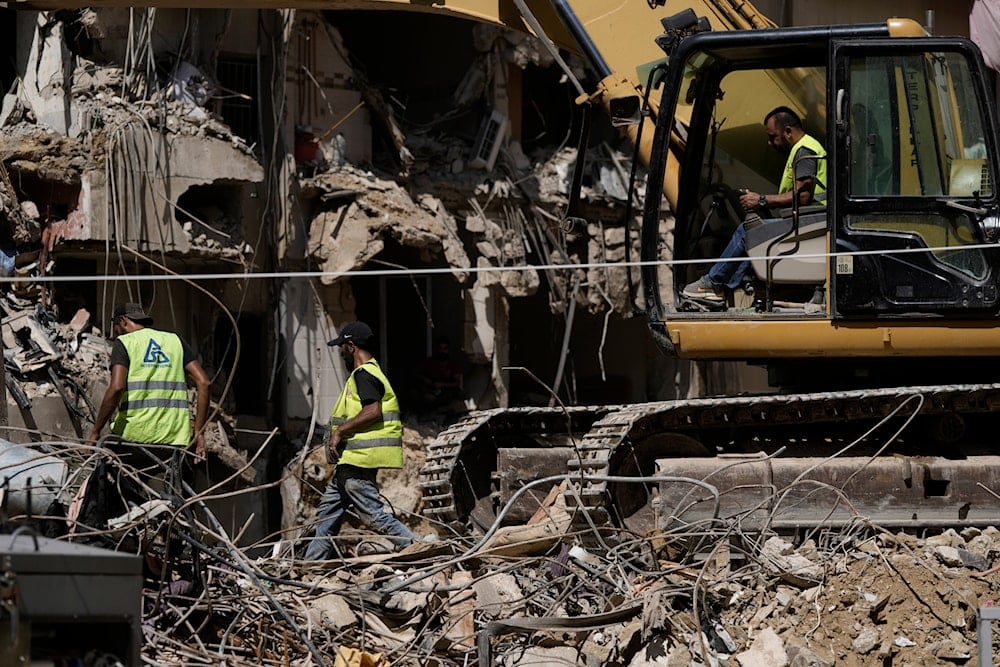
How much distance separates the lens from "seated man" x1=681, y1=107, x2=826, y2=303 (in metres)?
9.09

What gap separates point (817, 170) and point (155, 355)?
13.2 feet

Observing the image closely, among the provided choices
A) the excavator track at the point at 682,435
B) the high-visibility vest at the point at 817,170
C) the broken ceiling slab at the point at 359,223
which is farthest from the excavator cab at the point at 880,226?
the broken ceiling slab at the point at 359,223

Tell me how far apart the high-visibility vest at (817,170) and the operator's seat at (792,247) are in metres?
0.09

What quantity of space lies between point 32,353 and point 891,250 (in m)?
7.67

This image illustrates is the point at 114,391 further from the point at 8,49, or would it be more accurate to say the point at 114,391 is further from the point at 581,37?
the point at 8,49

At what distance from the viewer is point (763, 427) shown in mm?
9656

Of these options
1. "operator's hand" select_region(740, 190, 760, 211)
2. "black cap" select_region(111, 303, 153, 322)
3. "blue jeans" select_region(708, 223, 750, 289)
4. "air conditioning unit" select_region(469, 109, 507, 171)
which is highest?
"air conditioning unit" select_region(469, 109, 507, 171)

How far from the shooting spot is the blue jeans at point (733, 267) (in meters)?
9.20

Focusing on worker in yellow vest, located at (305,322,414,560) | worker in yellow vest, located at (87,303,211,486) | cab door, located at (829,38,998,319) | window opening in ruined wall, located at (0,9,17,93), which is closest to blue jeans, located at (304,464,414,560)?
worker in yellow vest, located at (305,322,414,560)

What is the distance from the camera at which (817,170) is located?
9.10 meters

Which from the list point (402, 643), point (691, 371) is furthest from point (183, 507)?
point (691, 371)

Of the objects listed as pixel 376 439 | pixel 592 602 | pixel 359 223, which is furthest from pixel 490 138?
pixel 592 602

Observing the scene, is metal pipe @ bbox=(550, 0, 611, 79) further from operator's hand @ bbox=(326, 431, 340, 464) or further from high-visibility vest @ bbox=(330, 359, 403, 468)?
operator's hand @ bbox=(326, 431, 340, 464)

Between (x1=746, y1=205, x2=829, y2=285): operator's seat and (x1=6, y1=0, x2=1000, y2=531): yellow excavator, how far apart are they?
0.04 feet
